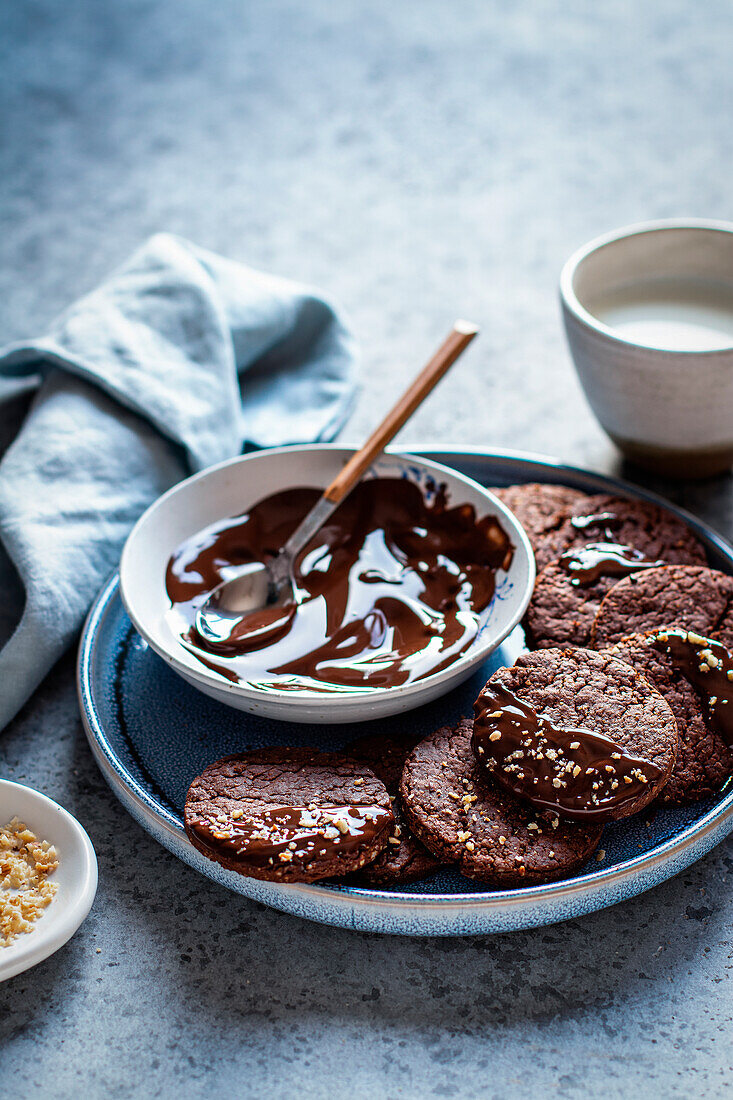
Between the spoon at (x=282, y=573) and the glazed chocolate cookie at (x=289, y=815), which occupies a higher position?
the spoon at (x=282, y=573)

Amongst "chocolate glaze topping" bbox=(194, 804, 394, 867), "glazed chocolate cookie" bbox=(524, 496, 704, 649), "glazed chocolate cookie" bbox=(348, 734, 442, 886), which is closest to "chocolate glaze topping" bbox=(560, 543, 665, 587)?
"glazed chocolate cookie" bbox=(524, 496, 704, 649)

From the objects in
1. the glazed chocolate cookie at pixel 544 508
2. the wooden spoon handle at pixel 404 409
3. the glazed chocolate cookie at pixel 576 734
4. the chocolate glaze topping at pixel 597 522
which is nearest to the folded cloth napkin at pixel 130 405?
the wooden spoon handle at pixel 404 409

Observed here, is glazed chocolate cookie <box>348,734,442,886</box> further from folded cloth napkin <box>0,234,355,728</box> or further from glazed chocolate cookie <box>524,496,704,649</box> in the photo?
folded cloth napkin <box>0,234,355,728</box>

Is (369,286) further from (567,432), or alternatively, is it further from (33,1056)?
(33,1056)

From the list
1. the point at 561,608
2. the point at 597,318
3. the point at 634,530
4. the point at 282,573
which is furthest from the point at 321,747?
the point at 597,318

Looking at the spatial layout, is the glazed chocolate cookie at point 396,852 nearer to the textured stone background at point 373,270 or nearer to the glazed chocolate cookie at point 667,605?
the textured stone background at point 373,270

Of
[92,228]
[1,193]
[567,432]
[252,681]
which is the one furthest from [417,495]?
[1,193]

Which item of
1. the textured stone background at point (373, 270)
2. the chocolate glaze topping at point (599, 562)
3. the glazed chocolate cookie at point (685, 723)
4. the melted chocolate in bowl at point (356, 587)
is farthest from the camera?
the chocolate glaze topping at point (599, 562)
